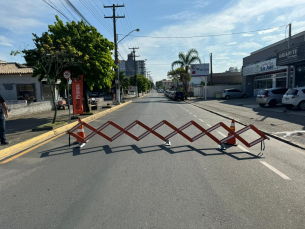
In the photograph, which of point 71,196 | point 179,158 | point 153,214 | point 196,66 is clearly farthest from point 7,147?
point 196,66

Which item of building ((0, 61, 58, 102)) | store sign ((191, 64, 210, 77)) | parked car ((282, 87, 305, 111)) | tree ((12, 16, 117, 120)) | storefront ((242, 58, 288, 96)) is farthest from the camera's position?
store sign ((191, 64, 210, 77))

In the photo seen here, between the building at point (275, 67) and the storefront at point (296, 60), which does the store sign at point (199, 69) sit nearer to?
the building at point (275, 67)

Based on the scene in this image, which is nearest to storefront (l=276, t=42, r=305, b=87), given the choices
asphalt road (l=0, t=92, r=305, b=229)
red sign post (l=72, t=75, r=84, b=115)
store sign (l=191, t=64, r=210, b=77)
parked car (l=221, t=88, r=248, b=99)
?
asphalt road (l=0, t=92, r=305, b=229)

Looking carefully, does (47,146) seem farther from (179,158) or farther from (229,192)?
(229,192)

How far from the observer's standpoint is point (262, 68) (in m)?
31.5

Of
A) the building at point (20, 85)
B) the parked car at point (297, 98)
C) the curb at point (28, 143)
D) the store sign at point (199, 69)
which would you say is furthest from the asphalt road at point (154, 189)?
the store sign at point (199, 69)

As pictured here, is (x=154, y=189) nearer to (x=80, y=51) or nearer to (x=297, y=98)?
(x=80, y=51)

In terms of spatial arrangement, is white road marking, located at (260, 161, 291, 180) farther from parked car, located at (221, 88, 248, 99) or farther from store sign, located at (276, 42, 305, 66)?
parked car, located at (221, 88, 248, 99)

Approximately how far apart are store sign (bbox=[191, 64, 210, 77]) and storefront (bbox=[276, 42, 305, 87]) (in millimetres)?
22920

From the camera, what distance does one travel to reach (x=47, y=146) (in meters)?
7.88

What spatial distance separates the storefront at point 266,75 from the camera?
29.1 meters

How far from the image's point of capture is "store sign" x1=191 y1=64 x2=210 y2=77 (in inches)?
1737

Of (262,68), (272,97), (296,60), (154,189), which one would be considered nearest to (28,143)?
(154,189)

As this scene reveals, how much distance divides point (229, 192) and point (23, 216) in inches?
128
